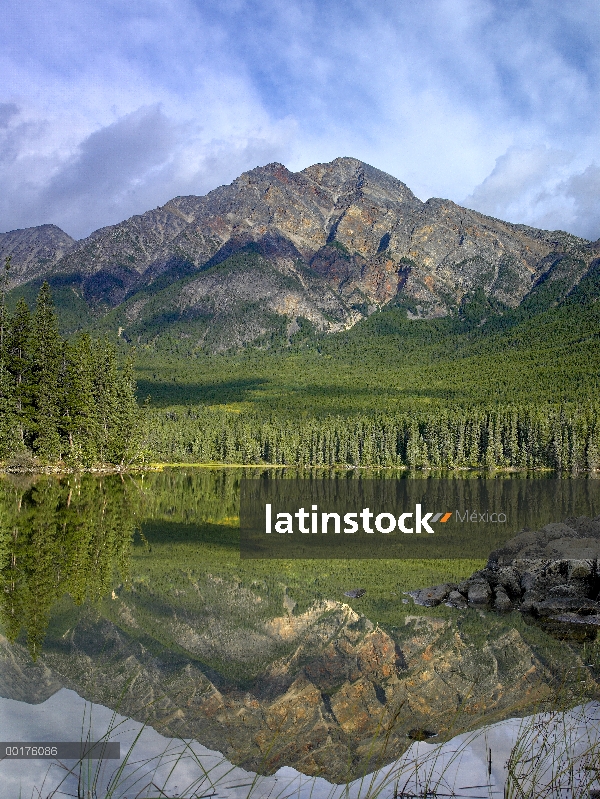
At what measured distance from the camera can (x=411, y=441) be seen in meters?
139

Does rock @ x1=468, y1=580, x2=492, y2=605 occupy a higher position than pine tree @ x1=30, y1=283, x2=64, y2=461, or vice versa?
→ pine tree @ x1=30, y1=283, x2=64, y2=461

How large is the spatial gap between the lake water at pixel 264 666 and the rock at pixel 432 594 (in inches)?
22.5

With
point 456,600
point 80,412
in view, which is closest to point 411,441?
point 80,412

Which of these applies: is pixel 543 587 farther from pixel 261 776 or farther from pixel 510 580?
pixel 261 776

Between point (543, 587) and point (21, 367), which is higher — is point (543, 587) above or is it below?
below

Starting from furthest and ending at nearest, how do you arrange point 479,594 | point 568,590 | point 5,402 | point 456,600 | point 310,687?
point 5,402 → point 568,590 → point 479,594 → point 456,600 → point 310,687

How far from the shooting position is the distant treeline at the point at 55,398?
187 feet

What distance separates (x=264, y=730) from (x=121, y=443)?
65488mm

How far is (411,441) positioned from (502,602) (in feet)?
401

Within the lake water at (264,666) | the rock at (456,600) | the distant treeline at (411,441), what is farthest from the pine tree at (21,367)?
the distant treeline at (411,441)

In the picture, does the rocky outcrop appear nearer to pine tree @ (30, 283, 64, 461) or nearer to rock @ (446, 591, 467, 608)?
rock @ (446, 591, 467, 608)

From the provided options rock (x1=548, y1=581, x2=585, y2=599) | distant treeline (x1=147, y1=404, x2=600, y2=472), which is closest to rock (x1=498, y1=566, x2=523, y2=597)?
rock (x1=548, y1=581, x2=585, y2=599)

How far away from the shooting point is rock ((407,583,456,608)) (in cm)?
1811

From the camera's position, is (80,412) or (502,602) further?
(80,412)
